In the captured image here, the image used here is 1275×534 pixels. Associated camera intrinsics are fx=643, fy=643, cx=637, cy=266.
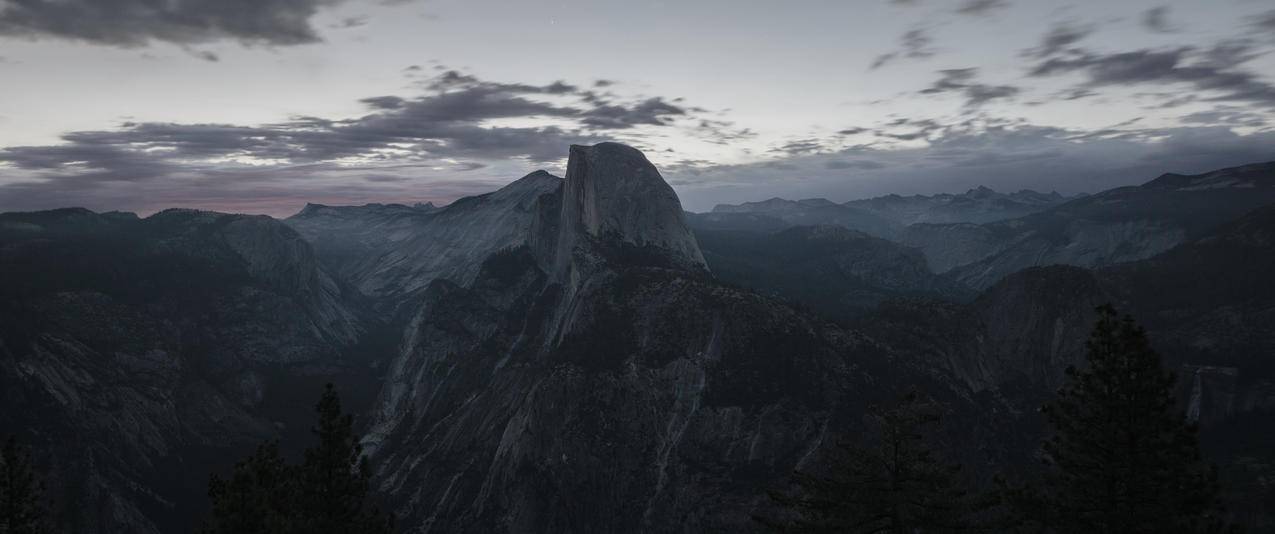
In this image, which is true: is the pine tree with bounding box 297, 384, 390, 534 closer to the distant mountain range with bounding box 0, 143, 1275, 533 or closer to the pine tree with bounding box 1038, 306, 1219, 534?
the pine tree with bounding box 1038, 306, 1219, 534

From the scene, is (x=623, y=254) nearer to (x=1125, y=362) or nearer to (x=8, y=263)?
(x=1125, y=362)

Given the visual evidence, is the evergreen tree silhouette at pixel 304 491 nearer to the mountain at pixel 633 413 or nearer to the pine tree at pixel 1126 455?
the pine tree at pixel 1126 455

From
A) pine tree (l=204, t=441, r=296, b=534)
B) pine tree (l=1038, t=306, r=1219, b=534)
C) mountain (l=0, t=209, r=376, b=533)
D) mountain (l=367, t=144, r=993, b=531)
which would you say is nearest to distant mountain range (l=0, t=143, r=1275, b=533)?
mountain (l=367, t=144, r=993, b=531)

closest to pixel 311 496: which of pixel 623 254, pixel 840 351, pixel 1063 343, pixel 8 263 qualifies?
pixel 840 351

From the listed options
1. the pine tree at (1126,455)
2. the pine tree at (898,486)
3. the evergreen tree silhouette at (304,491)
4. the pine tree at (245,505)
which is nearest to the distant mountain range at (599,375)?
the pine tree at (1126,455)

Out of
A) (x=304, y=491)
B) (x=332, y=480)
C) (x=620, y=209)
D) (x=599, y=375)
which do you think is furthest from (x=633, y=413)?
(x=304, y=491)

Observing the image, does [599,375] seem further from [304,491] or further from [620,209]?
[304,491]
